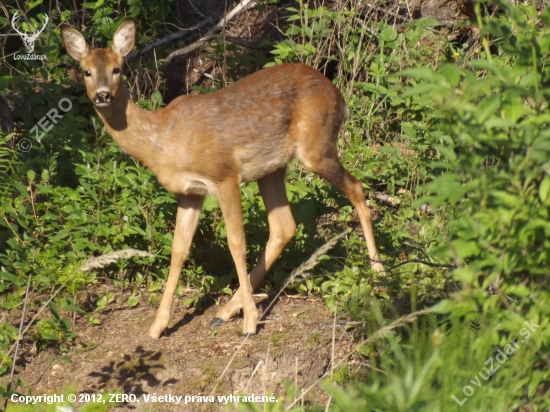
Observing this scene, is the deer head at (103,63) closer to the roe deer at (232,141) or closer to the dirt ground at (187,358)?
the roe deer at (232,141)

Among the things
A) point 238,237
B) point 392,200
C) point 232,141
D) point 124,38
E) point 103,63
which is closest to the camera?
point 103,63

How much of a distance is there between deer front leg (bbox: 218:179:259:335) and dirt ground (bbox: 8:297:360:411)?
137mm

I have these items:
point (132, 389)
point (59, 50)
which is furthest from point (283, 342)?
point (59, 50)

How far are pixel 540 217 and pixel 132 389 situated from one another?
2.90 m

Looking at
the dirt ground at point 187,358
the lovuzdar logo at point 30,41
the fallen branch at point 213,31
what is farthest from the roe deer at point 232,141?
the fallen branch at point 213,31

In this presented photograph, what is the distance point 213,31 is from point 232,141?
137 inches


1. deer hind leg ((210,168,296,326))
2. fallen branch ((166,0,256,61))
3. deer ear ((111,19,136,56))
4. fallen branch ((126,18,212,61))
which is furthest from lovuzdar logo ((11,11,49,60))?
deer hind leg ((210,168,296,326))

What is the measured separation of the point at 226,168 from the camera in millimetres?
5973

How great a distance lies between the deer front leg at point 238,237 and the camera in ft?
19.4

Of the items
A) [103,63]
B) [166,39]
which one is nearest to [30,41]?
[166,39]

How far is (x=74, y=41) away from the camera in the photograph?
239 inches

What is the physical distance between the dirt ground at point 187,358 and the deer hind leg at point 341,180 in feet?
2.08

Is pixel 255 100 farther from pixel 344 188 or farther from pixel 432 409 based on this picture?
pixel 432 409

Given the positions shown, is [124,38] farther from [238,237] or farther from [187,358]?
[187,358]
